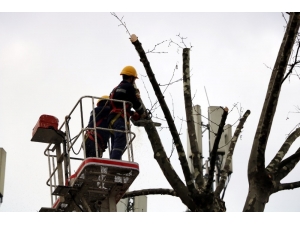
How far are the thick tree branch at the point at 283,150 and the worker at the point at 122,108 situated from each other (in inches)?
75.1

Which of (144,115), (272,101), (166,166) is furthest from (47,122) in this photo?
(272,101)

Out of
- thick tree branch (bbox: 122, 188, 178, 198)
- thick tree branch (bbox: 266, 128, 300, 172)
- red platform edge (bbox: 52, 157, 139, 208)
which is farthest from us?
thick tree branch (bbox: 122, 188, 178, 198)

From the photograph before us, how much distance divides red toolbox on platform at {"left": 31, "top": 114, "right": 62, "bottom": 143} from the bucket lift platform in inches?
33.1

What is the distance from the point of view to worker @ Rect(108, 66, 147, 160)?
9.02 metres

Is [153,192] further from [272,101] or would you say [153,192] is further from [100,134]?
[272,101]

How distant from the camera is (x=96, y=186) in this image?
345 inches

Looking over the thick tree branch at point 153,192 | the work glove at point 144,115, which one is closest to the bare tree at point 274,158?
the thick tree branch at point 153,192

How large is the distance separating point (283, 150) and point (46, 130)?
3258 mm

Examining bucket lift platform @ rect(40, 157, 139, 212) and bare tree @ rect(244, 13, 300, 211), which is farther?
bucket lift platform @ rect(40, 157, 139, 212)

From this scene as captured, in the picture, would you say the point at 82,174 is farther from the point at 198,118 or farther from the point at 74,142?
the point at 198,118

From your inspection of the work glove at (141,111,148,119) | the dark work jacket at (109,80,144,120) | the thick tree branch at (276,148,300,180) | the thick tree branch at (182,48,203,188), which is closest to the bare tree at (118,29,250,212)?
the thick tree branch at (182,48,203,188)

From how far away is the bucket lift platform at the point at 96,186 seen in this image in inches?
332

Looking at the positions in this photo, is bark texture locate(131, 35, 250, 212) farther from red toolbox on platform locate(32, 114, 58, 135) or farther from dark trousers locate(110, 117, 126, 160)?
red toolbox on platform locate(32, 114, 58, 135)

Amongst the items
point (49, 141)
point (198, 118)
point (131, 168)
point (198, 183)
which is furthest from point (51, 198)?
point (198, 118)
